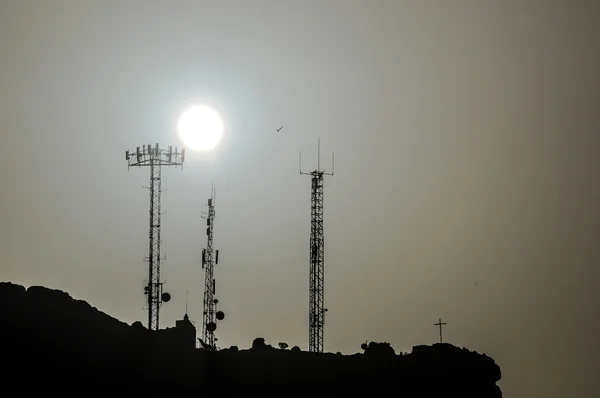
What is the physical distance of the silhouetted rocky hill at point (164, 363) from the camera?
58.3 m

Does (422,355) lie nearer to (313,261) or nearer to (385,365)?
(385,365)

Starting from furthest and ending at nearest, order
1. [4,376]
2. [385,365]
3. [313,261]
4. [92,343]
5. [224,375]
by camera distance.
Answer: [313,261], [385,365], [224,375], [92,343], [4,376]

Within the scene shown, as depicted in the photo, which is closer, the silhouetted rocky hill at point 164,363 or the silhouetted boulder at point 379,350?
the silhouetted rocky hill at point 164,363

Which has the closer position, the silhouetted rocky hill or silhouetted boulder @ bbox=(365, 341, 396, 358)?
the silhouetted rocky hill

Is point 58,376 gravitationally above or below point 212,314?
below

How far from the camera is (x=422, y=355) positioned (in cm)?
7450

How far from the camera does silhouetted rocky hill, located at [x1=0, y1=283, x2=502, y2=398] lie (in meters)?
58.3

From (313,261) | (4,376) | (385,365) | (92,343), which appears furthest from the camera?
(313,261)

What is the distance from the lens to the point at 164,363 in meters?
62.6

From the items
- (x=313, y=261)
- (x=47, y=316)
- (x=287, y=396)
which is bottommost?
(x=287, y=396)

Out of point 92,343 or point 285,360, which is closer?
point 92,343

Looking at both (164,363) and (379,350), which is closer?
(164,363)

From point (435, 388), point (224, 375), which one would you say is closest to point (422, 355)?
point (435, 388)

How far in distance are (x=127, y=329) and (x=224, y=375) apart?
24.3ft
